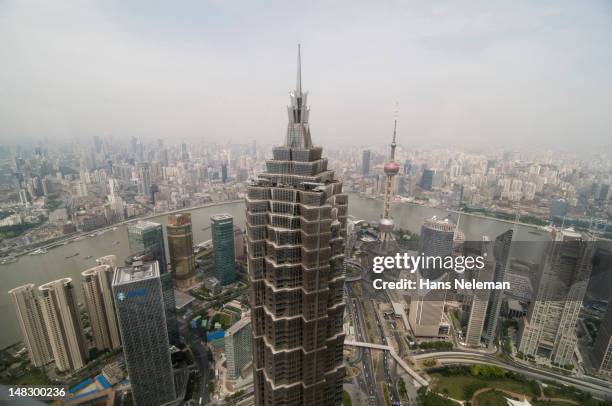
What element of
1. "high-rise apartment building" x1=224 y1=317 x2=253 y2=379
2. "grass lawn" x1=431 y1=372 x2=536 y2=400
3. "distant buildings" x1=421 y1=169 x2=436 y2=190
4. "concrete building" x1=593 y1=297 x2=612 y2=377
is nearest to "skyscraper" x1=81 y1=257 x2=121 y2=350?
"high-rise apartment building" x1=224 y1=317 x2=253 y2=379

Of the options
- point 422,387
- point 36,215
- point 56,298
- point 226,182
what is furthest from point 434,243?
point 226,182

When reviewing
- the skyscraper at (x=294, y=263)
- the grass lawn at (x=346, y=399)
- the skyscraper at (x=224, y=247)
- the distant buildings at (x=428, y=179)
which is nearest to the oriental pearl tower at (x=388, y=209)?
the distant buildings at (x=428, y=179)

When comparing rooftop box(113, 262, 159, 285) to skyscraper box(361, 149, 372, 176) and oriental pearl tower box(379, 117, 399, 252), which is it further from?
skyscraper box(361, 149, 372, 176)

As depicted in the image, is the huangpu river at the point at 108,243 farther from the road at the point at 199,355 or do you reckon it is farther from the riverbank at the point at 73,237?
the road at the point at 199,355

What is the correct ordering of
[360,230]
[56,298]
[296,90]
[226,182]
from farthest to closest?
1. [226,182]
2. [360,230]
3. [56,298]
4. [296,90]

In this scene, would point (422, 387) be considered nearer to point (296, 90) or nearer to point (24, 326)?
point (296, 90)

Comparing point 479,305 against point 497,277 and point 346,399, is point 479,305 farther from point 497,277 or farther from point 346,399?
point 346,399
